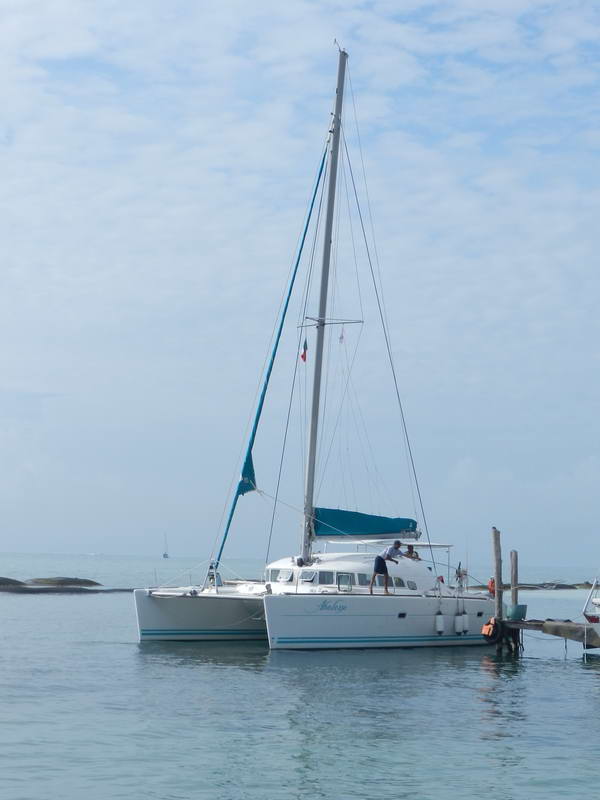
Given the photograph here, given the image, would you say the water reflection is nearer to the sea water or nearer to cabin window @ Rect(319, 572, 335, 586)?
the sea water

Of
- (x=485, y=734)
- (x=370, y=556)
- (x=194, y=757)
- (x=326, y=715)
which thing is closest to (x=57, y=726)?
(x=194, y=757)

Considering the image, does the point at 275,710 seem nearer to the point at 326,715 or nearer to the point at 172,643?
the point at 326,715

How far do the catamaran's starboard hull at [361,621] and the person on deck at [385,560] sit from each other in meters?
0.55

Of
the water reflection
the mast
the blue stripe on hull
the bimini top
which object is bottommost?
the water reflection

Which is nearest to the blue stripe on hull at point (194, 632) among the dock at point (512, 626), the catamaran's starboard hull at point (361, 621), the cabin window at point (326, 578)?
the cabin window at point (326, 578)

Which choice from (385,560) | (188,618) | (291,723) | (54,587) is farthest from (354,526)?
(54,587)

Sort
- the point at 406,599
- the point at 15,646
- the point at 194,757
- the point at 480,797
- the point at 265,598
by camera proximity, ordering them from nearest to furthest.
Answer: the point at 480,797, the point at 194,757, the point at 265,598, the point at 406,599, the point at 15,646

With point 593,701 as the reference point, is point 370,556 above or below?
above

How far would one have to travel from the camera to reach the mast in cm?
2877

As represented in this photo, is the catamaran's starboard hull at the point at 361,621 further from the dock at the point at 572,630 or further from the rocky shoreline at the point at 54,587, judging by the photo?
the rocky shoreline at the point at 54,587

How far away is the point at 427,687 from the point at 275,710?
4490 mm

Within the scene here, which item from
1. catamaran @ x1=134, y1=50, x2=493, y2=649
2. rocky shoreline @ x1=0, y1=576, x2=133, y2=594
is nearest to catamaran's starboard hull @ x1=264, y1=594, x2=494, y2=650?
catamaran @ x1=134, y1=50, x2=493, y2=649

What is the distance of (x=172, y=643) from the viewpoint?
28.8m

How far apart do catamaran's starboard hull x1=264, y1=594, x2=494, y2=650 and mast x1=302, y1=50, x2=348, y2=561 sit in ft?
8.05
